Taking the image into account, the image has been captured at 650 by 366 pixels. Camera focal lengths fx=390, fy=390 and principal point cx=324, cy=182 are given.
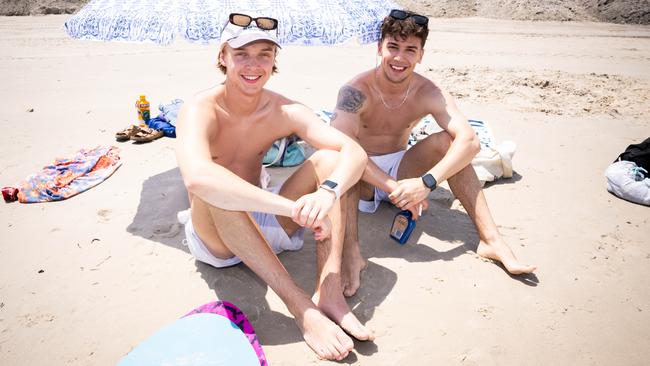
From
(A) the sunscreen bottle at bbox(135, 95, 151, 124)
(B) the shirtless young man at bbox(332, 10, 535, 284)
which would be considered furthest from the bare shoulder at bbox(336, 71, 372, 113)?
(A) the sunscreen bottle at bbox(135, 95, 151, 124)

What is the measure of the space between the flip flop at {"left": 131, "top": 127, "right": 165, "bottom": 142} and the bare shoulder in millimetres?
2815

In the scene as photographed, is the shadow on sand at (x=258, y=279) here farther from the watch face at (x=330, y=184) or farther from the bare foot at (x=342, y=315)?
the watch face at (x=330, y=184)

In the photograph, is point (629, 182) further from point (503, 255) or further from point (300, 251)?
point (300, 251)

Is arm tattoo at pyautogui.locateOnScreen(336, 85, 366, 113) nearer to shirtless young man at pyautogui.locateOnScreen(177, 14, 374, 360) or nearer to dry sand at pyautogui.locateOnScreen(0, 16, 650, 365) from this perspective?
shirtless young man at pyautogui.locateOnScreen(177, 14, 374, 360)

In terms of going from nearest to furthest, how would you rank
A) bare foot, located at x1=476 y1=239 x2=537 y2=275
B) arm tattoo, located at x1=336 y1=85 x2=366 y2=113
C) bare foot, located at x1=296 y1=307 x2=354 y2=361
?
bare foot, located at x1=296 y1=307 x2=354 y2=361
bare foot, located at x1=476 y1=239 x2=537 y2=275
arm tattoo, located at x1=336 y1=85 x2=366 y2=113

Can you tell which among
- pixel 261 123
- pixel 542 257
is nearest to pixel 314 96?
pixel 261 123

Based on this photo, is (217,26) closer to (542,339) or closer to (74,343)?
(74,343)

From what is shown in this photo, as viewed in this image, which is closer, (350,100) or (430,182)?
(430,182)

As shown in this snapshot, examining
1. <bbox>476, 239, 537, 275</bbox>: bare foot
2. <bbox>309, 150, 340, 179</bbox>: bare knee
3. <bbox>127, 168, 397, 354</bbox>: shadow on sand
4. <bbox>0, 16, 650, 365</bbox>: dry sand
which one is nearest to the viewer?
<bbox>0, 16, 650, 365</bbox>: dry sand

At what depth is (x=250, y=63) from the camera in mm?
2439

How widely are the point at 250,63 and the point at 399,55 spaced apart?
4.14 ft

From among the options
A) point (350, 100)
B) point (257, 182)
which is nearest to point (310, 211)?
point (257, 182)

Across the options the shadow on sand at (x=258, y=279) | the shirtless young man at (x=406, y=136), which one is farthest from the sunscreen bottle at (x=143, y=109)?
the shirtless young man at (x=406, y=136)

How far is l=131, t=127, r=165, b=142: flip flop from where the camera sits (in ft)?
15.9
